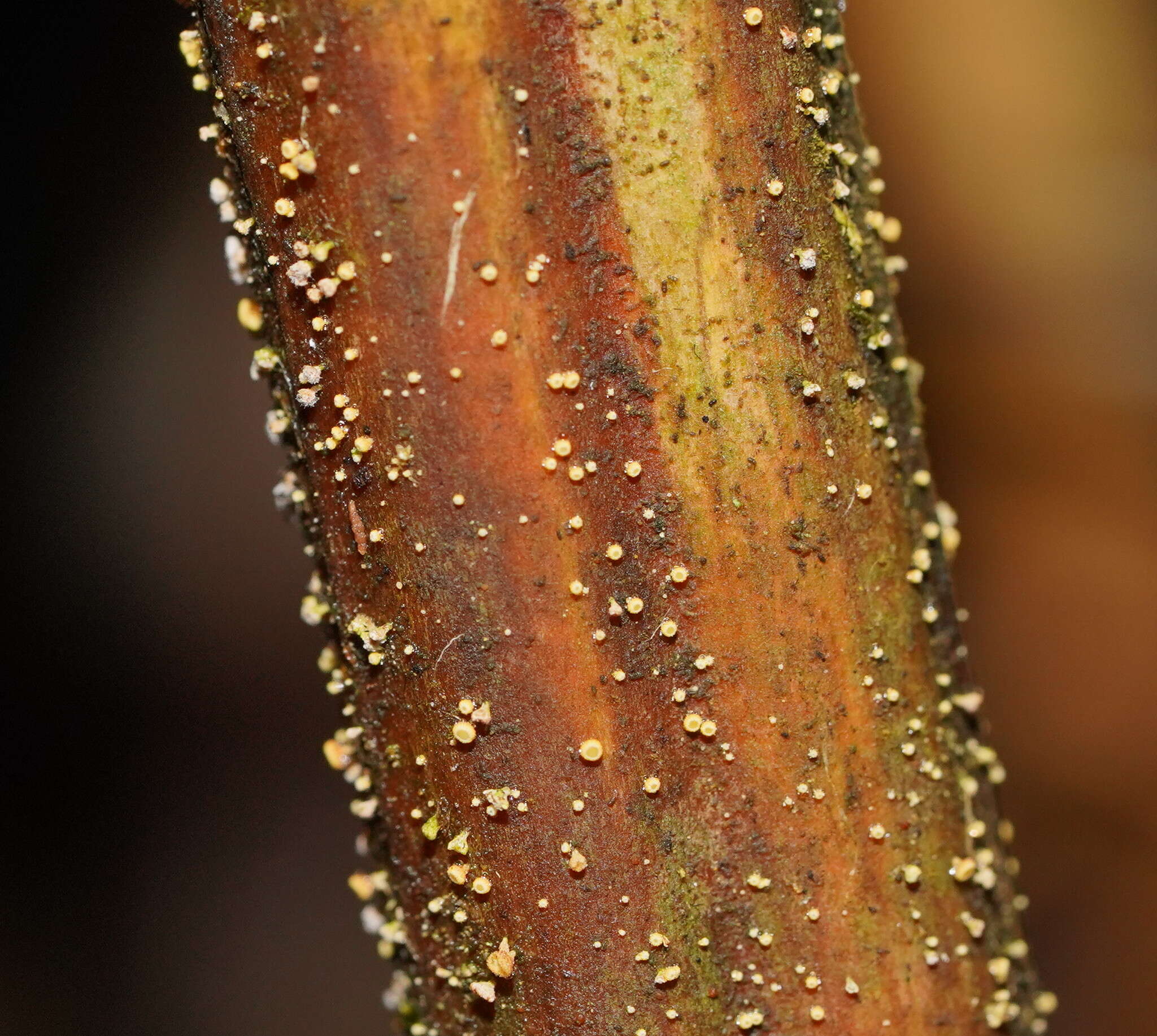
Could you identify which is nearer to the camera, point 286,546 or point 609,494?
point 609,494

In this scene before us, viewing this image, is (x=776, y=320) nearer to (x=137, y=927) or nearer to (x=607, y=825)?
(x=607, y=825)

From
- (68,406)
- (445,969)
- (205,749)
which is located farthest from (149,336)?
(445,969)

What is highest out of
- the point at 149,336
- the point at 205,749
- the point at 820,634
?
the point at 149,336

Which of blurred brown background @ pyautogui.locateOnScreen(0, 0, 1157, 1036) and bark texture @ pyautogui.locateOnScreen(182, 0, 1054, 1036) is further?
blurred brown background @ pyautogui.locateOnScreen(0, 0, 1157, 1036)

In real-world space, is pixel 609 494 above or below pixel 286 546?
below
